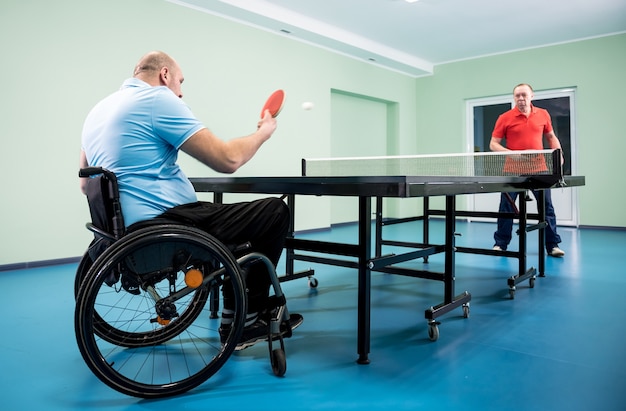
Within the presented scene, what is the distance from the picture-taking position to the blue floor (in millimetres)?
1602

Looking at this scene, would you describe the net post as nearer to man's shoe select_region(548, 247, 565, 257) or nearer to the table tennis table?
the table tennis table

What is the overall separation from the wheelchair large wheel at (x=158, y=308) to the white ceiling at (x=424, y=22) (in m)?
4.19

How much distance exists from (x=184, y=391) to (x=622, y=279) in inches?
131

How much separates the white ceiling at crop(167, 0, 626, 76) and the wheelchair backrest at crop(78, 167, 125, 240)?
4.21m

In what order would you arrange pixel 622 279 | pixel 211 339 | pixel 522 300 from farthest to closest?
pixel 622 279 < pixel 522 300 < pixel 211 339

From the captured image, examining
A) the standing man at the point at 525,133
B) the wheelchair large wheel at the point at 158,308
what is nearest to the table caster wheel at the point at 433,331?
the wheelchair large wheel at the point at 158,308

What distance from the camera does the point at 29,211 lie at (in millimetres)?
4133

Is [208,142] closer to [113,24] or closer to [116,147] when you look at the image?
[116,147]

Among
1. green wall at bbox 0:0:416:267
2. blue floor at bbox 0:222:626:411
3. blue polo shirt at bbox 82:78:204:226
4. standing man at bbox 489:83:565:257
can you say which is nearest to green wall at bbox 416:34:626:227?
standing man at bbox 489:83:565:257

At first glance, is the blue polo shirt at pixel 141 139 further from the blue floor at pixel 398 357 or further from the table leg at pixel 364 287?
the table leg at pixel 364 287

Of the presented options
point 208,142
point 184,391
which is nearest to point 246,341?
point 184,391

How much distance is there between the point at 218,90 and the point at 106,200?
14.1ft

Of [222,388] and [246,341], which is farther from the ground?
[246,341]

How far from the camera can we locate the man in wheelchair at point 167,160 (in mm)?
1605
